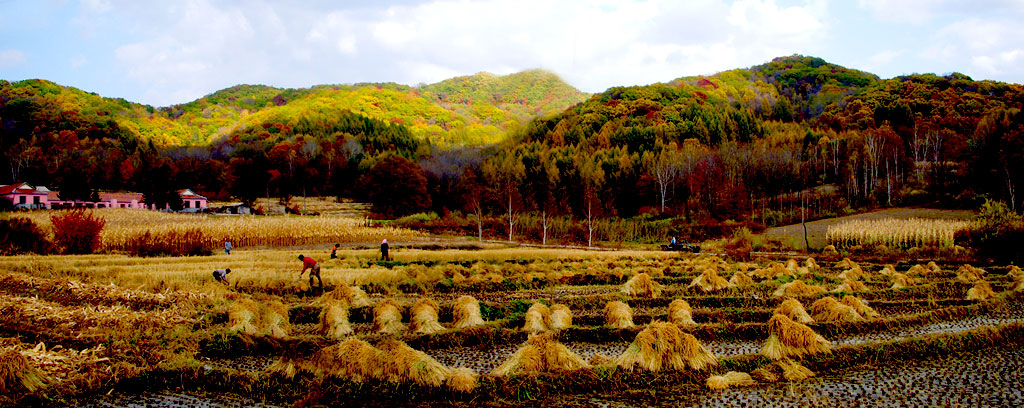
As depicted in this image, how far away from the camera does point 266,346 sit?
10.3m

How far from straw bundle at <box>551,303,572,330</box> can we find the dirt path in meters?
26.5

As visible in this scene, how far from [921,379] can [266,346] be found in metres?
10.7

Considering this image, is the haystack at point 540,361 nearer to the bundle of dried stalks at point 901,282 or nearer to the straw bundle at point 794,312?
the straw bundle at point 794,312

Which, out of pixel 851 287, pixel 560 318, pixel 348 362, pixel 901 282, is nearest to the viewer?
pixel 348 362

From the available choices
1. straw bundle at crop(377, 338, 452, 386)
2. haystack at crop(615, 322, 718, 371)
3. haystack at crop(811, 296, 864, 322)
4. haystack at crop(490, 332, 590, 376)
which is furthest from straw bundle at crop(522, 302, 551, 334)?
haystack at crop(811, 296, 864, 322)

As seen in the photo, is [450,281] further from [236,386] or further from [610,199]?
[610,199]

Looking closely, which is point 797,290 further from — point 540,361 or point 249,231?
point 249,231

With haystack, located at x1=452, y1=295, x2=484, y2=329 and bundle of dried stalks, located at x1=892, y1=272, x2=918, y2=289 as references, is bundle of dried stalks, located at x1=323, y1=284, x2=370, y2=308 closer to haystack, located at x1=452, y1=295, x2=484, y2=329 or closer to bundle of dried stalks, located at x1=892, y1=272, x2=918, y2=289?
haystack, located at x1=452, y1=295, x2=484, y2=329

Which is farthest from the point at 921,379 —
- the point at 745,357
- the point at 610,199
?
the point at 610,199

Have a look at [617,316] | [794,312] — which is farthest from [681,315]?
[794,312]

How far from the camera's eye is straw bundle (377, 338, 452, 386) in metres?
8.15

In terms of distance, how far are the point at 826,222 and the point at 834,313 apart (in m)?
32.8

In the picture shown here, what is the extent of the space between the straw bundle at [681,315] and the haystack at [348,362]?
6336 millimetres

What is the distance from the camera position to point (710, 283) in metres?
17.6
